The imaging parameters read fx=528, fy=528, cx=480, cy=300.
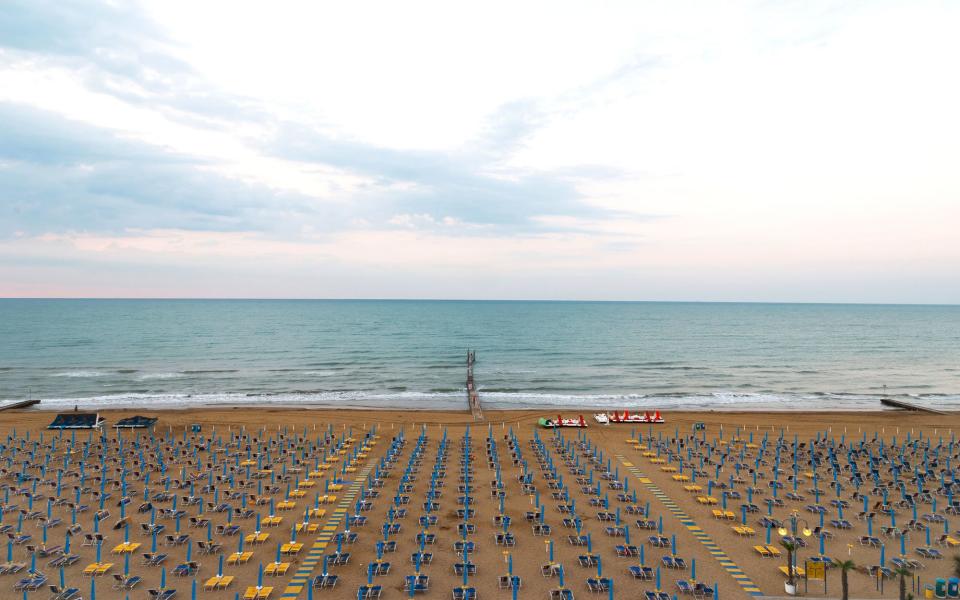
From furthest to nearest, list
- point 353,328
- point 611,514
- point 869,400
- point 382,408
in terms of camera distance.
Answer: point 353,328
point 869,400
point 382,408
point 611,514

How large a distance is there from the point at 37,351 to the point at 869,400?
13860cm

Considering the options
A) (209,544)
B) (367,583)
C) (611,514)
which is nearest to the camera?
(367,583)

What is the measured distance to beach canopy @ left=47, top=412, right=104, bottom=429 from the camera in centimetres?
4303

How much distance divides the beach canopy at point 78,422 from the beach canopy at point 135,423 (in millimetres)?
1580

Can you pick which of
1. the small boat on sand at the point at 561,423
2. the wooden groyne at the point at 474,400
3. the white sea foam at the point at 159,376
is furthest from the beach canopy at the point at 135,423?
the white sea foam at the point at 159,376

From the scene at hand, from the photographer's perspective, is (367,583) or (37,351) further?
(37,351)

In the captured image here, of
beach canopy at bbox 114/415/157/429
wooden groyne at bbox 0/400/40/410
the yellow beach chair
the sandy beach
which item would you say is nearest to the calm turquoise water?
wooden groyne at bbox 0/400/40/410

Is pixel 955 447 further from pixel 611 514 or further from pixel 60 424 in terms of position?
pixel 60 424

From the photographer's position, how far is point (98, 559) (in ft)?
67.3

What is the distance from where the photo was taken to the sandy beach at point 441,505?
1998 centimetres

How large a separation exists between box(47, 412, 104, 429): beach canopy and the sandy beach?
1.31m

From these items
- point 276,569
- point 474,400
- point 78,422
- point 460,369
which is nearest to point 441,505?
point 276,569

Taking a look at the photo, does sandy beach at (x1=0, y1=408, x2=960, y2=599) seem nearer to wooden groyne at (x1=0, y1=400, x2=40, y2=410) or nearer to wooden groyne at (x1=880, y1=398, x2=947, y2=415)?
wooden groyne at (x1=880, y1=398, x2=947, y2=415)

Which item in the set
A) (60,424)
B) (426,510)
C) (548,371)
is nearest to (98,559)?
(426,510)
